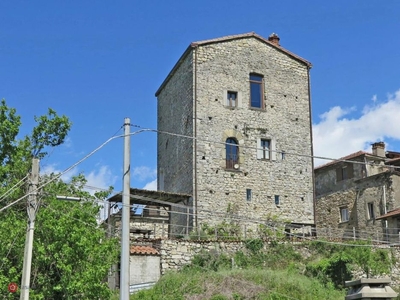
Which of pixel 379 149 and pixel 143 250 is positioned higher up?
pixel 379 149

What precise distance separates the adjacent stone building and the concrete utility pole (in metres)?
21.1

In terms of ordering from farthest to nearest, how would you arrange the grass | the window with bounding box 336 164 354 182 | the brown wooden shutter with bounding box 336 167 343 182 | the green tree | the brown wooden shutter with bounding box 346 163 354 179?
the brown wooden shutter with bounding box 336 167 343 182, the window with bounding box 336 164 354 182, the brown wooden shutter with bounding box 346 163 354 179, the grass, the green tree

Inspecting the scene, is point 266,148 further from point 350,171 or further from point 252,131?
point 350,171

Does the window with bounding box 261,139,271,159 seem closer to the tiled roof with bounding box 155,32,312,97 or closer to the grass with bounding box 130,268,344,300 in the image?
the tiled roof with bounding box 155,32,312,97

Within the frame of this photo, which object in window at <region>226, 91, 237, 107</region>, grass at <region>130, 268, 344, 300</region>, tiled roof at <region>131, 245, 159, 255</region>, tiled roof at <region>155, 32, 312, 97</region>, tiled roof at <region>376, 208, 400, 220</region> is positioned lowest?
grass at <region>130, 268, 344, 300</region>

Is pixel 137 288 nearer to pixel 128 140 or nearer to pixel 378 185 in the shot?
pixel 128 140

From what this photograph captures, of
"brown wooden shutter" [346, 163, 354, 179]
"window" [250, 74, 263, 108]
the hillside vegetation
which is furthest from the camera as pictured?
"brown wooden shutter" [346, 163, 354, 179]

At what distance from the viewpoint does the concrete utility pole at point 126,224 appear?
1475 cm

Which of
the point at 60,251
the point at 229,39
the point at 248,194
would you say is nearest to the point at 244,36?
the point at 229,39

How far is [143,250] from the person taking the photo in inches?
988

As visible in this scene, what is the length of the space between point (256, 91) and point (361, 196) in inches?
390

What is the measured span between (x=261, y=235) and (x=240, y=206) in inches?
76.9

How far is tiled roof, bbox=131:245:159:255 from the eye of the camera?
973 inches

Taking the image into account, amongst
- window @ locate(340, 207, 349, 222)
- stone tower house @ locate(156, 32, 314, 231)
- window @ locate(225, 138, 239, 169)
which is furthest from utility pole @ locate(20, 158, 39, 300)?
window @ locate(340, 207, 349, 222)
